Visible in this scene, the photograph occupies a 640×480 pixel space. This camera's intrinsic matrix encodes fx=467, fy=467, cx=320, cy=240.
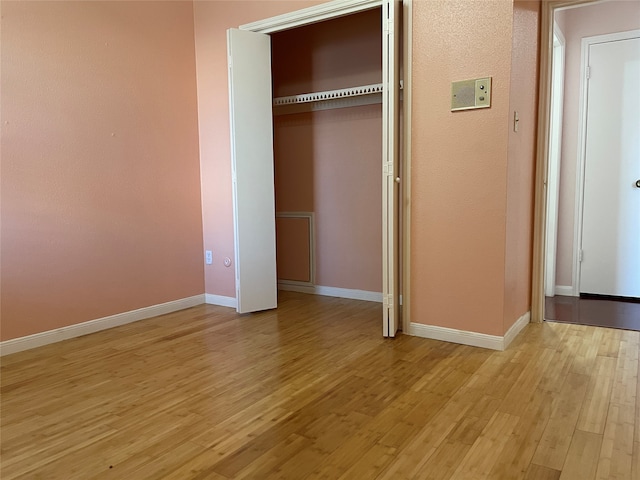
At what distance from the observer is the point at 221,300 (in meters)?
4.07

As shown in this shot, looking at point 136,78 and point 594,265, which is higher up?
point 136,78

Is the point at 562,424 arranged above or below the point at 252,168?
below

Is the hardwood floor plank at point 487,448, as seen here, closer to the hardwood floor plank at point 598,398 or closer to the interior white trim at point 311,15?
the hardwood floor plank at point 598,398

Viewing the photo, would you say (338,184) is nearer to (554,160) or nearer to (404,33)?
(404,33)

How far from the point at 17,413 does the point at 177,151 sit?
7.65 feet

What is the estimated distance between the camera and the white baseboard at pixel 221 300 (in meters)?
3.99

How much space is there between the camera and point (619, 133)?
4.05 meters

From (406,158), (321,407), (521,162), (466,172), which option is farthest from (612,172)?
(321,407)

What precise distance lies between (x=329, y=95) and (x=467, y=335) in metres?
2.35

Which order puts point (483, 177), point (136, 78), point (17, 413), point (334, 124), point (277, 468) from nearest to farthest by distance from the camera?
point (277, 468), point (17, 413), point (483, 177), point (136, 78), point (334, 124)

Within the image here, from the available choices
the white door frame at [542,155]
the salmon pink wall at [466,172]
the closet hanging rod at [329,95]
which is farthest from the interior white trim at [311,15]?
the white door frame at [542,155]

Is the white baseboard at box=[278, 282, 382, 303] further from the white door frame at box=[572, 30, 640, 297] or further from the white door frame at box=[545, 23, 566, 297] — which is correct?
the white door frame at box=[572, 30, 640, 297]

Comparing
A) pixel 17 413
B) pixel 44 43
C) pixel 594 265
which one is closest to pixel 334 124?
pixel 44 43

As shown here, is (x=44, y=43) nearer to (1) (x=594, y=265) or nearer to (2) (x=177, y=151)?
(2) (x=177, y=151)
